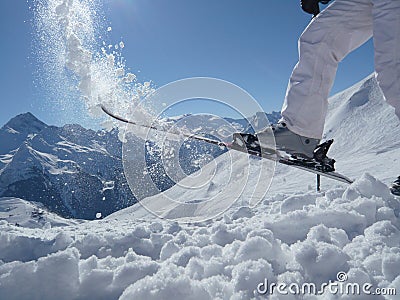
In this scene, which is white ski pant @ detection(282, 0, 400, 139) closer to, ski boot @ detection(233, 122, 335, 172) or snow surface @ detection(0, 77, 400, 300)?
ski boot @ detection(233, 122, 335, 172)

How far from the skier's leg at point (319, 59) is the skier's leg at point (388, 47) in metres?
0.42

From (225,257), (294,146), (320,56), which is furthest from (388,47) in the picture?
(225,257)

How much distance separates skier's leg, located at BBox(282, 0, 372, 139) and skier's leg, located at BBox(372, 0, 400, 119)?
1.38 feet

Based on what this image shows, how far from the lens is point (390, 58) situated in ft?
7.54

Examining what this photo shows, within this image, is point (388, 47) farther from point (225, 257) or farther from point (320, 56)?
point (225, 257)

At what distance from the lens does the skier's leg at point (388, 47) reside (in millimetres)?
2266

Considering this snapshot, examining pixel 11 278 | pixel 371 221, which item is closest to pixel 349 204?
pixel 371 221

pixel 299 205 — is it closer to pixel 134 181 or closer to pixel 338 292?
pixel 338 292

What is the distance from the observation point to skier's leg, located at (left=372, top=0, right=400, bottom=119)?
2.27 metres

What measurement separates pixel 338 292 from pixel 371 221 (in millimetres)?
1320

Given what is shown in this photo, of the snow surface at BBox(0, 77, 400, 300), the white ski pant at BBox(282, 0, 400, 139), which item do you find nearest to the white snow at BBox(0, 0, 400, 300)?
the snow surface at BBox(0, 77, 400, 300)

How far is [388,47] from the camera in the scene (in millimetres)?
2297

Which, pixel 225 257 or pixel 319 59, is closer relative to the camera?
pixel 225 257

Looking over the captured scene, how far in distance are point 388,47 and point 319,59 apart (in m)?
0.66
